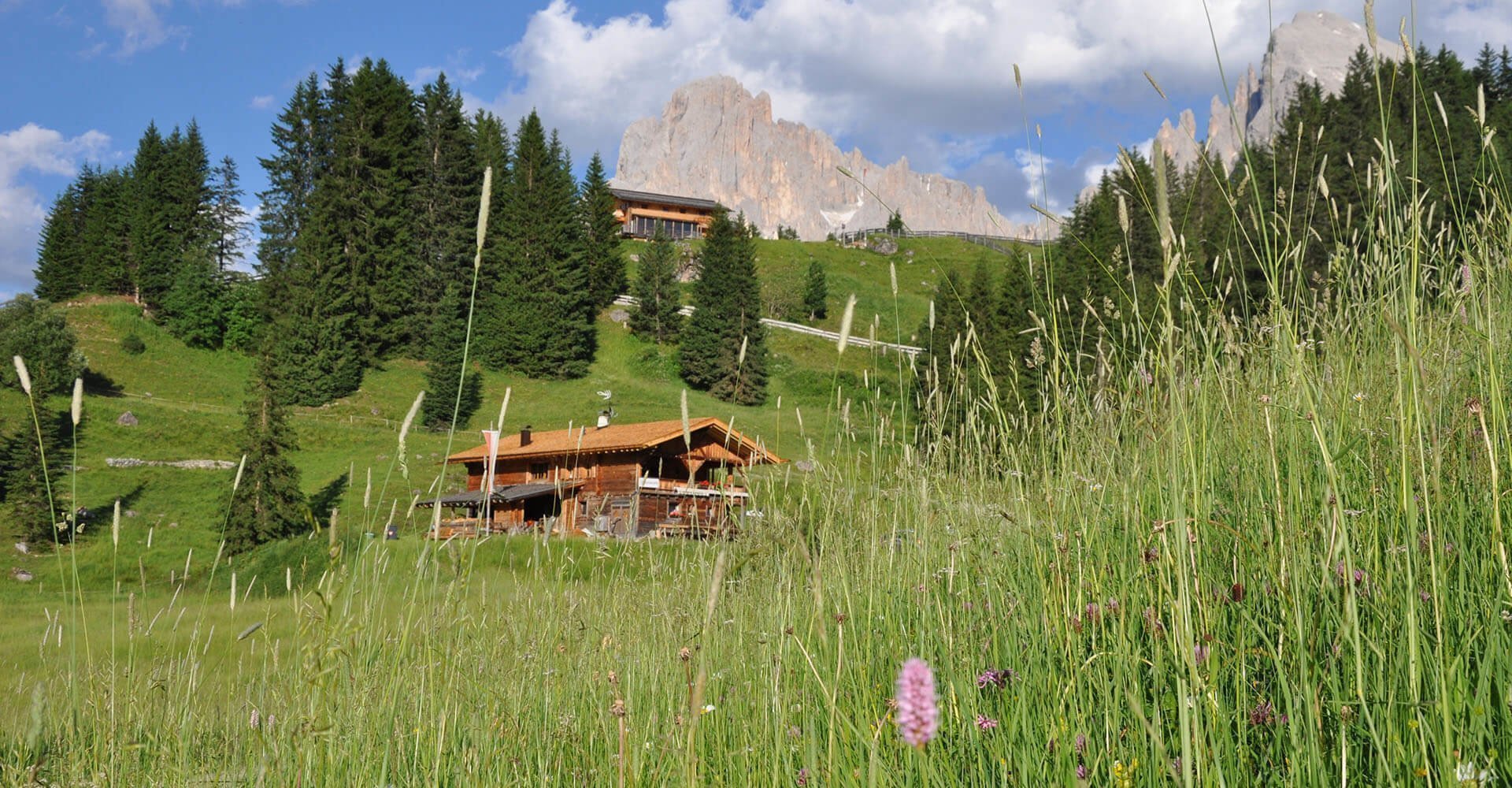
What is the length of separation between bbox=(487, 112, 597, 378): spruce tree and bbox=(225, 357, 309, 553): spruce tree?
18.9 metres

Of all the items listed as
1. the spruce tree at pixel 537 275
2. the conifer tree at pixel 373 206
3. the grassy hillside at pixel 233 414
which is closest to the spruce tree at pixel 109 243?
the grassy hillside at pixel 233 414

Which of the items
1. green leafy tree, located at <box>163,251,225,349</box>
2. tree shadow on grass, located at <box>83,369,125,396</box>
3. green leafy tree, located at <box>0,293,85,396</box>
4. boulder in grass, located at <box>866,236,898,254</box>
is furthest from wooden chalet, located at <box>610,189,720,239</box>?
green leafy tree, located at <box>0,293,85,396</box>

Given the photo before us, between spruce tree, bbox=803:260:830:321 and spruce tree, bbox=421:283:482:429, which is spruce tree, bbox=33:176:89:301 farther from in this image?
Answer: spruce tree, bbox=803:260:830:321

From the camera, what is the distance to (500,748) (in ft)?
7.72

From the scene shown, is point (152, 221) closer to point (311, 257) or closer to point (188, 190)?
point (188, 190)

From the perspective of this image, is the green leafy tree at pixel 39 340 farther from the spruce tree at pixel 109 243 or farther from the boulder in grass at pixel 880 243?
the boulder in grass at pixel 880 243

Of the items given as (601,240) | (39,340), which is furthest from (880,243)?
(39,340)

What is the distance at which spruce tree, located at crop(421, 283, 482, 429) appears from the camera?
122 feet

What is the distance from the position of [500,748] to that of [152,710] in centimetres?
176

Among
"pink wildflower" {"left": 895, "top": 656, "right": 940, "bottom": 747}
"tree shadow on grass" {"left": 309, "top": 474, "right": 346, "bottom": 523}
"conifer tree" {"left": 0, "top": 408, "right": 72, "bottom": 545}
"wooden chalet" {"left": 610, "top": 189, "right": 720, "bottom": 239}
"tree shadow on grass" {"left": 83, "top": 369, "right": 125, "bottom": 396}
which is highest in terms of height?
"wooden chalet" {"left": 610, "top": 189, "right": 720, "bottom": 239}

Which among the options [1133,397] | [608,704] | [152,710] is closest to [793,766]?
[608,704]

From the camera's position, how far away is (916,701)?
66cm

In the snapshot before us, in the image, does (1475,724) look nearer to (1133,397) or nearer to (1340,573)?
(1340,573)

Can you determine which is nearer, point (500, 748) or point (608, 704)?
point (500, 748)
